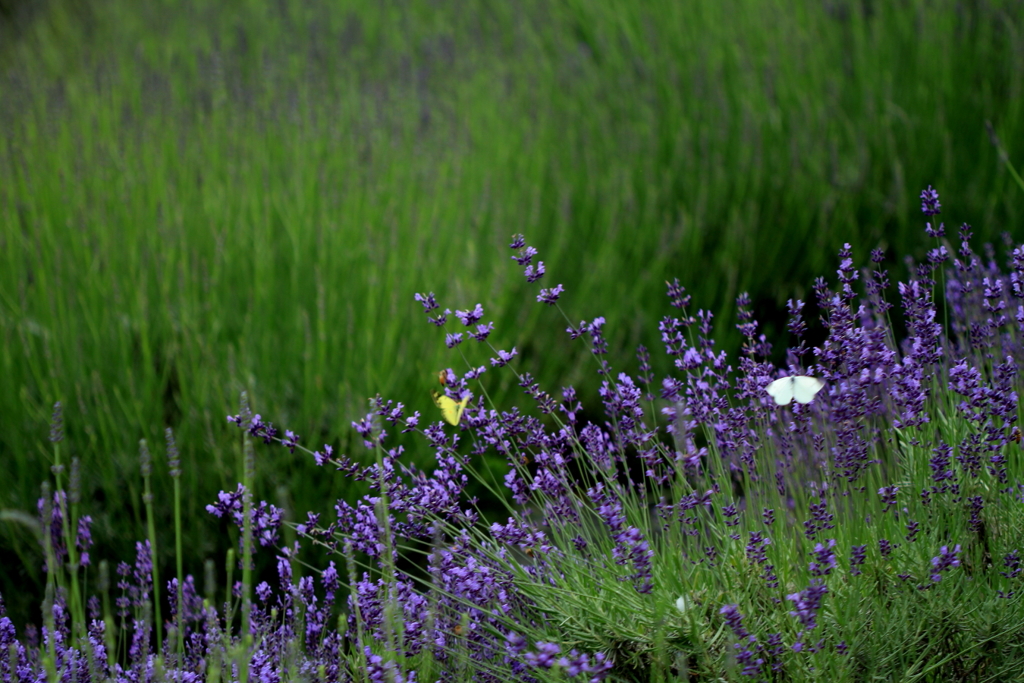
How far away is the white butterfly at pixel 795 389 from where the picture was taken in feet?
5.04

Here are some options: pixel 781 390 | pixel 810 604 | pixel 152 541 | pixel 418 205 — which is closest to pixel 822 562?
pixel 810 604

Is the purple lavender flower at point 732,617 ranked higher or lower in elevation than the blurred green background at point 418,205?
lower

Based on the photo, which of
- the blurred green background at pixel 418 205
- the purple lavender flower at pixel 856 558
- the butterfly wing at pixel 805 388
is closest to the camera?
the purple lavender flower at pixel 856 558

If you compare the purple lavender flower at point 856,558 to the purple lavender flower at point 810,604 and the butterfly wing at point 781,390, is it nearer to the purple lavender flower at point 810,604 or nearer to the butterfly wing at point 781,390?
the purple lavender flower at point 810,604

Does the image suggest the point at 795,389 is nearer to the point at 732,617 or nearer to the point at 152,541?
the point at 732,617

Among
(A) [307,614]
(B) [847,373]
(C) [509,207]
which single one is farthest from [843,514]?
(C) [509,207]

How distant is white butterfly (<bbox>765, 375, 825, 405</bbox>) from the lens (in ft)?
5.04

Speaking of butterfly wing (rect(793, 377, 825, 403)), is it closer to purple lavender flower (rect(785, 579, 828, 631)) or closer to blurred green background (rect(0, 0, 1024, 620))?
purple lavender flower (rect(785, 579, 828, 631))

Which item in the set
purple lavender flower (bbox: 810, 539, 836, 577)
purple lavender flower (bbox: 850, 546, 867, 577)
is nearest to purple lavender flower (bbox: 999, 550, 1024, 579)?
purple lavender flower (bbox: 850, 546, 867, 577)

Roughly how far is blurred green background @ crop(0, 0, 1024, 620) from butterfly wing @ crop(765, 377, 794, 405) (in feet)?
3.39

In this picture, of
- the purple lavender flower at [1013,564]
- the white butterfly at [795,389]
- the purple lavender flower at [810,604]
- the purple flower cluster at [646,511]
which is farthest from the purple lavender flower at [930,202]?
the purple lavender flower at [810,604]

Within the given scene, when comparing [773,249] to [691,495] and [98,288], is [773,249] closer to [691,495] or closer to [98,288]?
[691,495]

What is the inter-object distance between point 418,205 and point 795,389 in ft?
6.82

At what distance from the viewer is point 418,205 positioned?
3.37m
